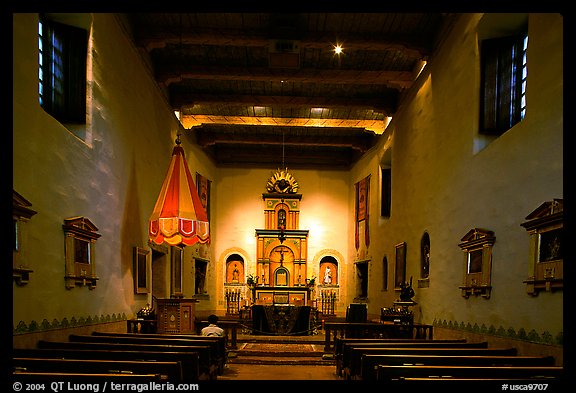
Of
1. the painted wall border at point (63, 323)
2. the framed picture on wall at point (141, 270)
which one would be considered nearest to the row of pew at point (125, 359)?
the painted wall border at point (63, 323)

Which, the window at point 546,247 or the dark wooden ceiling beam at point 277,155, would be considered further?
the dark wooden ceiling beam at point 277,155

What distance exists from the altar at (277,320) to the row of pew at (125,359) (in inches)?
199

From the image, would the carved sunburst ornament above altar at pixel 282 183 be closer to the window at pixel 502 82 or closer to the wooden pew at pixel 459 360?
the window at pixel 502 82

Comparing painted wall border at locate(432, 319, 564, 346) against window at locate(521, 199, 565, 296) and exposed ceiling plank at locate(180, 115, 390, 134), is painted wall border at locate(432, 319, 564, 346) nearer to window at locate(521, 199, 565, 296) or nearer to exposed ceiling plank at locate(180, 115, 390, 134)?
window at locate(521, 199, 565, 296)

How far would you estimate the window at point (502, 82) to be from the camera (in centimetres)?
779

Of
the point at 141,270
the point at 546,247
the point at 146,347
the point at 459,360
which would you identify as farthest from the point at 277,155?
the point at 459,360

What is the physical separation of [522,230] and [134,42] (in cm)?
815

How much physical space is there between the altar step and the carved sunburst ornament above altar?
28.9ft

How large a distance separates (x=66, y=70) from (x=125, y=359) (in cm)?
513

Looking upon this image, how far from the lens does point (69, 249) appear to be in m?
7.14

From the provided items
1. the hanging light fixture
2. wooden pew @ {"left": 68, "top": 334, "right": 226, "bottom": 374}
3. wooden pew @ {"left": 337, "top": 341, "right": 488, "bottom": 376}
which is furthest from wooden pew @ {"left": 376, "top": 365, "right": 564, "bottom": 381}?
the hanging light fixture

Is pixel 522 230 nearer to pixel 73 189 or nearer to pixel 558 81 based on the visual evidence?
pixel 558 81

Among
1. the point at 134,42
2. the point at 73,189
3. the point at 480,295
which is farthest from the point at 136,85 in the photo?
the point at 480,295

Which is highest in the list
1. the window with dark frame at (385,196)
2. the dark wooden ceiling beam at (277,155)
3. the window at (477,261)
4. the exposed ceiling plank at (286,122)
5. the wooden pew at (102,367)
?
the exposed ceiling plank at (286,122)
